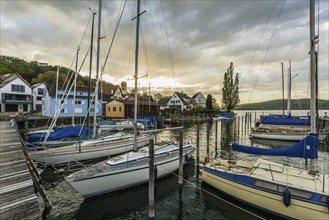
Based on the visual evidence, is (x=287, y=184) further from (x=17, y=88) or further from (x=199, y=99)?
(x=199, y=99)

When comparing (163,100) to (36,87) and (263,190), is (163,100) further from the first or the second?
(263,190)

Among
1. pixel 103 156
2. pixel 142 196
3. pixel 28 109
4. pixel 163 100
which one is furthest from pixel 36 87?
pixel 142 196

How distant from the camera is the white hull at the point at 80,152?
15.6m

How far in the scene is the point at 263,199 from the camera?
9664 millimetres

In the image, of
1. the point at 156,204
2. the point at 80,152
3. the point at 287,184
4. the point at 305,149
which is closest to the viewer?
the point at 287,184

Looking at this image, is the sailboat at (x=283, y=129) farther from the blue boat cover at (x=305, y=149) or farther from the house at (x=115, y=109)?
the house at (x=115, y=109)

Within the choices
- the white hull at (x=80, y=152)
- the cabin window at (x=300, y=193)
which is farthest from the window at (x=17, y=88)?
the cabin window at (x=300, y=193)

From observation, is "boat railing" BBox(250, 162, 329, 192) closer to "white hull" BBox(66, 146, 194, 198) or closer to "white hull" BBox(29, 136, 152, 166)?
"white hull" BBox(66, 146, 194, 198)

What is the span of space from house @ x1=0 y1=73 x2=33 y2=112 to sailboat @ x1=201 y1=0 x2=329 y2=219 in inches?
2299

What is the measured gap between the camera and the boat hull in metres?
8.23

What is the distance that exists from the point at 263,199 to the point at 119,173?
8039 mm

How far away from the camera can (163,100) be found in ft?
299

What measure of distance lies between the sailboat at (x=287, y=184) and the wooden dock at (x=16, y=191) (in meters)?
9.60

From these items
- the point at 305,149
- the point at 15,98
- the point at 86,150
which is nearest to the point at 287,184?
the point at 305,149
